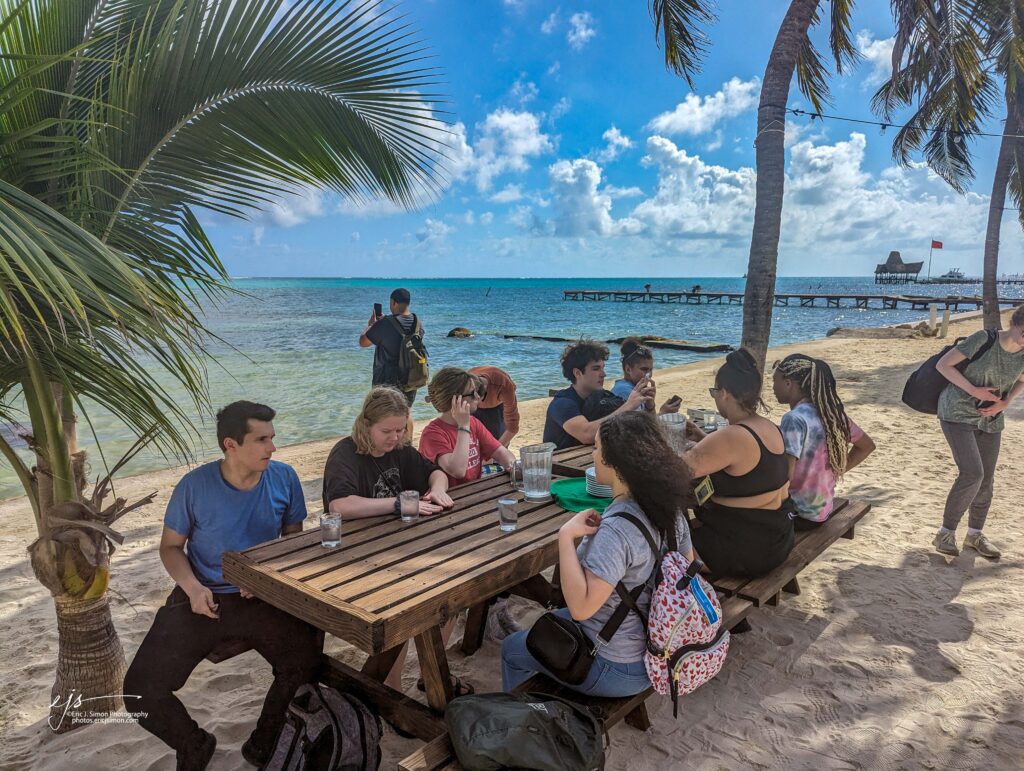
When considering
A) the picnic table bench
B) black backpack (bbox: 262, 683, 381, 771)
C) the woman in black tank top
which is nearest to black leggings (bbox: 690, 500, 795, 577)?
the woman in black tank top

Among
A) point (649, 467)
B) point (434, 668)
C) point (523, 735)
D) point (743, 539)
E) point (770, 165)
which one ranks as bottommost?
point (434, 668)

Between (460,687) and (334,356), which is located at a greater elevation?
(460,687)

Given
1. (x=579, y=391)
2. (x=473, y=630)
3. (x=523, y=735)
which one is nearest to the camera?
(x=523, y=735)

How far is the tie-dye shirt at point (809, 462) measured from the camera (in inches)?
143

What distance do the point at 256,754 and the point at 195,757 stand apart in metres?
0.23

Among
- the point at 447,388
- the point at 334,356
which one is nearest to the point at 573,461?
the point at 447,388

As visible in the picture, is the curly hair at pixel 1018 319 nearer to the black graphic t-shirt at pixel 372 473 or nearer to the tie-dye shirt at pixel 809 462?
the tie-dye shirt at pixel 809 462

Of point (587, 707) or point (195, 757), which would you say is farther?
point (195, 757)

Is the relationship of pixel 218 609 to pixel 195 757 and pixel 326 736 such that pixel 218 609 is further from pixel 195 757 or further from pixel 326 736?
pixel 326 736

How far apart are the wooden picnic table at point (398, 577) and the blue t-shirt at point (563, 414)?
1479mm

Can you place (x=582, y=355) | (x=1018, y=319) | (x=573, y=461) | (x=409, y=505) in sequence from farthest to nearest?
(x=582, y=355)
(x=1018, y=319)
(x=573, y=461)
(x=409, y=505)

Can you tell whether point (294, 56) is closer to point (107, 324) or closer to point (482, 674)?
point (107, 324)

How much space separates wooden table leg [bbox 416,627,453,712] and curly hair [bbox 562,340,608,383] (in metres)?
2.30

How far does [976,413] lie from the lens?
4.32 meters
